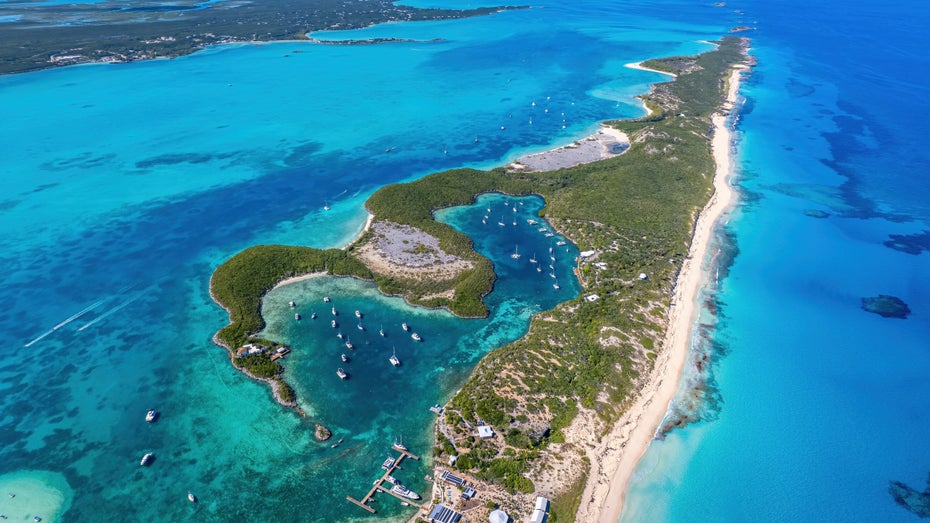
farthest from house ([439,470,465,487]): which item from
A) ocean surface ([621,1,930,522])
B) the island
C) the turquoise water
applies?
ocean surface ([621,1,930,522])

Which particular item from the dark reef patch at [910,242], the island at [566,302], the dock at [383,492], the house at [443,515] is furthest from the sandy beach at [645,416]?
the dark reef patch at [910,242]

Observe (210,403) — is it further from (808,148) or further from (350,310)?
(808,148)

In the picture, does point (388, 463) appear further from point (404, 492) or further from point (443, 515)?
point (443, 515)

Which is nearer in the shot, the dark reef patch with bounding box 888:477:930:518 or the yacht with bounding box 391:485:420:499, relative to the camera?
the yacht with bounding box 391:485:420:499

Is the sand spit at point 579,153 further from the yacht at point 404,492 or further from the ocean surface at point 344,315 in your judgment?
the yacht at point 404,492

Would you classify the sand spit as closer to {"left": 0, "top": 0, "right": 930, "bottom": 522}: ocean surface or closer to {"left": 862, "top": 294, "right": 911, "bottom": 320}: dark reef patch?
{"left": 0, "top": 0, "right": 930, "bottom": 522}: ocean surface

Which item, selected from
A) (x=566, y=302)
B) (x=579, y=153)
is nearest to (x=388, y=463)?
(x=566, y=302)
